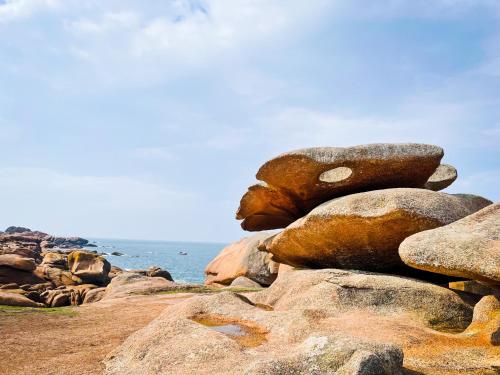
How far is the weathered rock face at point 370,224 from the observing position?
15328 mm

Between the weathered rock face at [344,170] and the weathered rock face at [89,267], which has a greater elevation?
the weathered rock face at [344,170]

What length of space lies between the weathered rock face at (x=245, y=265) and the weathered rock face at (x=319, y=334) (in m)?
14.9

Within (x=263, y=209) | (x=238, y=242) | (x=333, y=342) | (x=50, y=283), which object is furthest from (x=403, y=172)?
(x=50, y=283)

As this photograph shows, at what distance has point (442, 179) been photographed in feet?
70.1

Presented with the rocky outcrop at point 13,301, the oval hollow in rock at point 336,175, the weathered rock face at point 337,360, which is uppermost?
the oval hollow in rock at point 336,175

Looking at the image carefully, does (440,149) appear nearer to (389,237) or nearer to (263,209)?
(389,237)

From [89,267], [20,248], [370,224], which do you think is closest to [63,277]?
[89,267]

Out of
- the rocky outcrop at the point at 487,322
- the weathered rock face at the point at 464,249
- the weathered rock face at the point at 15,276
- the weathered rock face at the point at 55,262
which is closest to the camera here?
the rocky outcrop at the point at 487,322

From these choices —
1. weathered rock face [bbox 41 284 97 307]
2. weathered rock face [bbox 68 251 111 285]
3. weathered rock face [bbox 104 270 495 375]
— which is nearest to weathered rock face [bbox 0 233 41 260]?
weathered rock face [bbox 68 251 111 285]

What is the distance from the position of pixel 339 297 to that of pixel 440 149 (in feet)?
26.1

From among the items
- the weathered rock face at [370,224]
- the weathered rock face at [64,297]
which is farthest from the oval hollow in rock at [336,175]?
the weathered rock face at [64,297]

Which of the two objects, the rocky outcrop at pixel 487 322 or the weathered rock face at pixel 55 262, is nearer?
the rocky outcrop at pixel 487 322

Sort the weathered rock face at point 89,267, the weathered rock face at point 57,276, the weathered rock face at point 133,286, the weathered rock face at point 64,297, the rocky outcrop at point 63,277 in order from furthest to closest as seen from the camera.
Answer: the weathered rock face at point 89,267
the weathered rock face at point 57,276
the rocky outcrop at point 63,277
the weathered rock face at point 64,297
the weathered rock face at point 133,286

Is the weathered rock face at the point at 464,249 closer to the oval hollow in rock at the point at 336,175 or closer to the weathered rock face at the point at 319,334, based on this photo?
the weathered rock face at the point at 319,334
